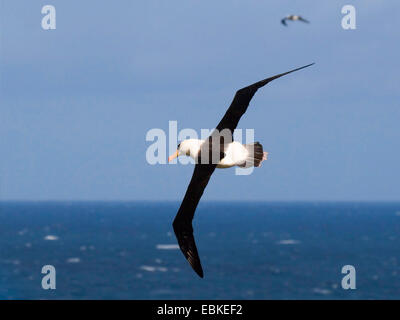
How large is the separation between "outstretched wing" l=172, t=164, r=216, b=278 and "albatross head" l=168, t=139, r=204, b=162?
0.32 metres

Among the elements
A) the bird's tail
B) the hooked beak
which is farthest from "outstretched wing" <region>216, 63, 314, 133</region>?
the hooked beak

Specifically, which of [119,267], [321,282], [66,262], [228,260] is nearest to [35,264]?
[66,262]

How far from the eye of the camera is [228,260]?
607 ft

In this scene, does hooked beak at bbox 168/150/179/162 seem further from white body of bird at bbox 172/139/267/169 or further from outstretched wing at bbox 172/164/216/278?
outstretched wing at bbox 172/164/216/278

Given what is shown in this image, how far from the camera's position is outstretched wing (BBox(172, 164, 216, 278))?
49.5ft

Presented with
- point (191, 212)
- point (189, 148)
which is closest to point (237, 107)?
point (189, 148)

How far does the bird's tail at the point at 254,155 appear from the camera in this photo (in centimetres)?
1459

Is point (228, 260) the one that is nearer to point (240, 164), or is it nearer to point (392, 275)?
point (392, 275)

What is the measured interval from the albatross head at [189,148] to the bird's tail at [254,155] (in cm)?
101

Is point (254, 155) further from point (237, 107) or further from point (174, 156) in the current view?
point (174, 156)

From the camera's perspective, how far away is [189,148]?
50.7ft

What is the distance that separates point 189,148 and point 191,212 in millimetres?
1367

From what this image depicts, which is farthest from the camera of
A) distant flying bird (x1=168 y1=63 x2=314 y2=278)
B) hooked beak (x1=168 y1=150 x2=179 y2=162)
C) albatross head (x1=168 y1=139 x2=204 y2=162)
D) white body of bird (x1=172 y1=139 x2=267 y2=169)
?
hooked beak (x1=168 y1=150 x2=179 y2=162)
